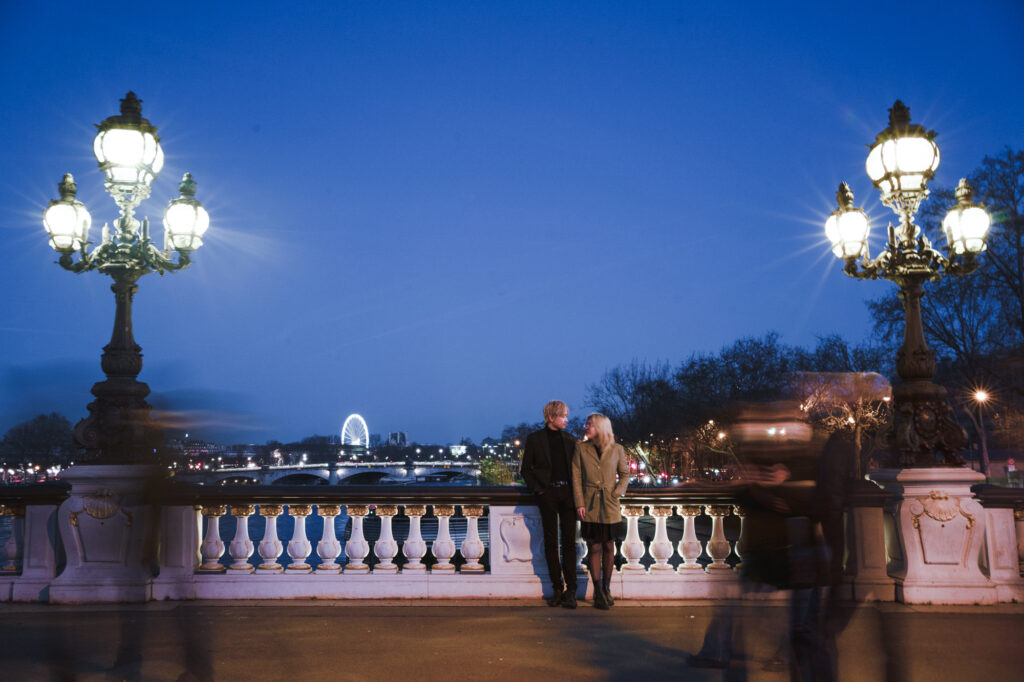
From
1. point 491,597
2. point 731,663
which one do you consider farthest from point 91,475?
point 731,663

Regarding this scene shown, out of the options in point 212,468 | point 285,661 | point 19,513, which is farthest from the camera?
point 19,513

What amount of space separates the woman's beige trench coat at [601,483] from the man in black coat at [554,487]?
1.04ft

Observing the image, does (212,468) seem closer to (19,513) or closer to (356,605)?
(356,605)

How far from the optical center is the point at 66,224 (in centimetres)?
909

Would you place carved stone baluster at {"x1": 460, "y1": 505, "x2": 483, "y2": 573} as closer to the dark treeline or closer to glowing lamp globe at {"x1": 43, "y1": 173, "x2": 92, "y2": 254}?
glowing lamp globe at {"x1": 43, "y1": 173, "x2": 92, "y2": 254}

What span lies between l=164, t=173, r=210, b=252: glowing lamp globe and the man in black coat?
4.51 meters

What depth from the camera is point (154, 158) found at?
366 inches

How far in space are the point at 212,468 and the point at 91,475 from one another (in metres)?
2.57

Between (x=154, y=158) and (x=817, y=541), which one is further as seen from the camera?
(x=154, y=158)

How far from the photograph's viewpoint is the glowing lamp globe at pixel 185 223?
30.7ft

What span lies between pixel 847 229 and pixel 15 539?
32.3ft

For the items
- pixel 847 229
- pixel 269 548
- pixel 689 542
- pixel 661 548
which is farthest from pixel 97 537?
pixel 847 229

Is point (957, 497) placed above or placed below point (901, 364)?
below

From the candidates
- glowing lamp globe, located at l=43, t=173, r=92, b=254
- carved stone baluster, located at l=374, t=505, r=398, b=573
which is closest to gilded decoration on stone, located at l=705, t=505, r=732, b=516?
carved stone baluster, located at l=374, t=505, r=398, b=573
